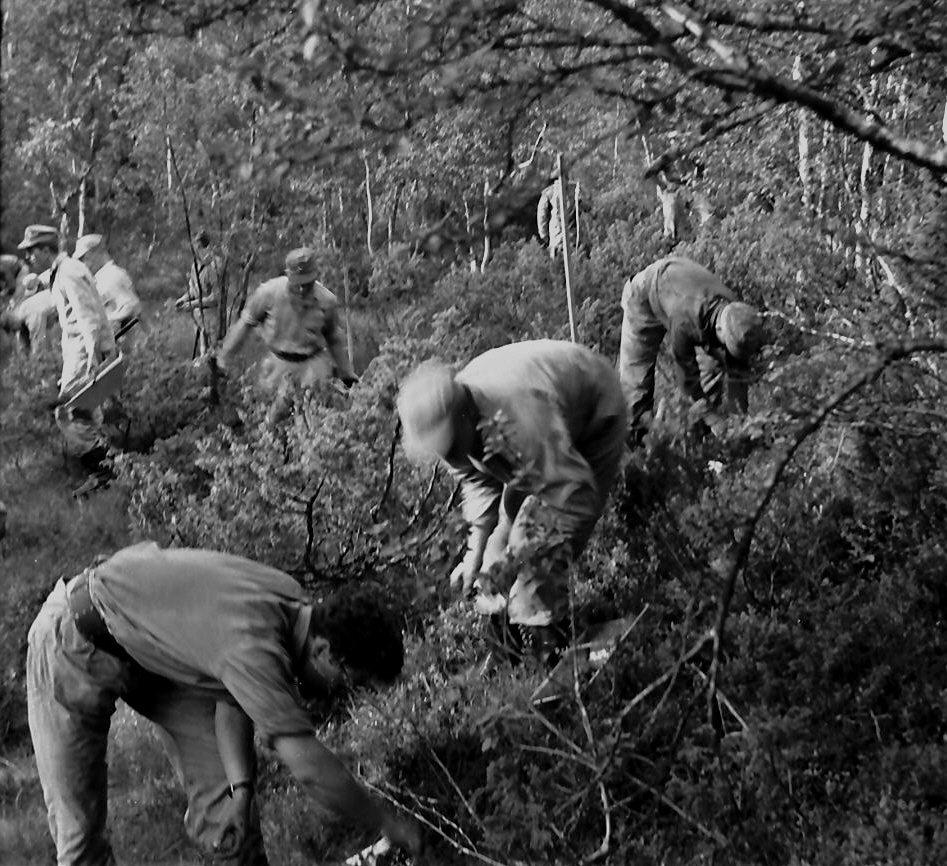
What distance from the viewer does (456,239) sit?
3662 millimetres

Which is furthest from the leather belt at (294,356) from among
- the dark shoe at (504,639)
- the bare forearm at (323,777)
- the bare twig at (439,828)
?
the bare forearm at (323,777)

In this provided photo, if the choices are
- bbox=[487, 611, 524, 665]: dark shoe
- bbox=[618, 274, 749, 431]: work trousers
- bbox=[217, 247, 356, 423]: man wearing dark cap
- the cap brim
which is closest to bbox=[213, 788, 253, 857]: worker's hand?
Answer: bbox=[487, 611, 524, 665]: dark shoe

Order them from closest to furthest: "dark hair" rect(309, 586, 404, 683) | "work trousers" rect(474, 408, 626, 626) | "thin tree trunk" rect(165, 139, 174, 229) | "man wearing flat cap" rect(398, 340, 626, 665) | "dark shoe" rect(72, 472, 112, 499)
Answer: "work trousers" rect(474, 408, 626, 626)
"man wearing flat cap" rect(398, 340, 626, 665)
"dark hair" rect(309, 586, 404, 683)
"dark shoe" rect(72, 472, 112, 499)
"thin tree trunk" rect(165, 139, 174, 229)

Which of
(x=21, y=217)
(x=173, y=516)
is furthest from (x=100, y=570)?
(x=21, y=217)

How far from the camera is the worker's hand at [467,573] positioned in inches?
266

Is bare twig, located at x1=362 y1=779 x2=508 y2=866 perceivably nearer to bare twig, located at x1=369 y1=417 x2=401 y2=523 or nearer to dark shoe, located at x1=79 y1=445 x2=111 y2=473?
bare twig, located at x1=369 y1=417 x2=401 y2=523

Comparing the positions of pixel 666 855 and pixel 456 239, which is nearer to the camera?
pixel 456 239

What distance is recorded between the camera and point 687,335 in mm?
9930

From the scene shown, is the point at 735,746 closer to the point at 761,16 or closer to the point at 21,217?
the point at 761,16

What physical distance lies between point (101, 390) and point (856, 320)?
262 inches

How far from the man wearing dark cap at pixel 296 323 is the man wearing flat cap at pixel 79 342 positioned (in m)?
1.04

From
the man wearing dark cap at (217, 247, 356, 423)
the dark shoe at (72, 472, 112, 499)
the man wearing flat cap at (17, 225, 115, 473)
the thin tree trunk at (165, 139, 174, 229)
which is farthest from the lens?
the thin tree trunk at (165, 139, 174, 229)

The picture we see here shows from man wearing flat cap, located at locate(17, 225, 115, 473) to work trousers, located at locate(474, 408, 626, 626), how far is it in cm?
641

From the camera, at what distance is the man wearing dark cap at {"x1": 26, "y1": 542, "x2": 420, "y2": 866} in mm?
4723
